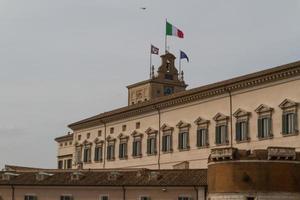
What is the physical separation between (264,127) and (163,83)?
34047mm

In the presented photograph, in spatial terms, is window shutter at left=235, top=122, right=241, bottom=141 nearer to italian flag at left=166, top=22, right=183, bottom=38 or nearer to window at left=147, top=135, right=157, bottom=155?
window at left=147, top=135, right=157, bottom=155

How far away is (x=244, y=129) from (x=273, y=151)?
1122 centimetres

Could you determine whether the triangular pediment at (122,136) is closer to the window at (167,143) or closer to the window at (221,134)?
the window at (167,143)

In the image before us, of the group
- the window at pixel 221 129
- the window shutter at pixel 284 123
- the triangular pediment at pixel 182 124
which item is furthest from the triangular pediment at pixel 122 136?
the window shutter at pixel 284 123

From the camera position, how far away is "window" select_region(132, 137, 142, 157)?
63.0 meters

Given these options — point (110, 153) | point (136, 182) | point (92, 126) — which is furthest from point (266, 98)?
point (92, 126)

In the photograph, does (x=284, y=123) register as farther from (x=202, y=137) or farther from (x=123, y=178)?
(x=123, y=178)

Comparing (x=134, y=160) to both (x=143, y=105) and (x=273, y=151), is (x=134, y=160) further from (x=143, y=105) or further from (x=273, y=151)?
(x=273, y=151)

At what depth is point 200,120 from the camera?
5438 centimetres

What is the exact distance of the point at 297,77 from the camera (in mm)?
44812

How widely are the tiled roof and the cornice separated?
798 cm

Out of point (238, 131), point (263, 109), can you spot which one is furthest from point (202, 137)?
point (263, 109)

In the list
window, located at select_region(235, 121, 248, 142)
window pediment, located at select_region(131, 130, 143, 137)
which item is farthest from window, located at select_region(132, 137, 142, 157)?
window, located at select_region(235, 121, 248, 142)

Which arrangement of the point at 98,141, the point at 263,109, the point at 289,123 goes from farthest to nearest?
the point at 98,141
the point at 263,109
the point at 289,123
